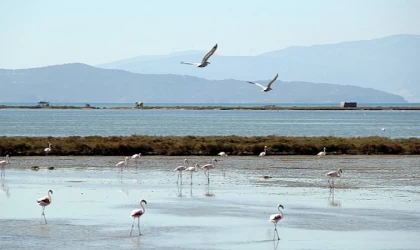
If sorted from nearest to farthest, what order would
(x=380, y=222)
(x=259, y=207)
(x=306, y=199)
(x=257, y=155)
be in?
(x=380, y=222)
(x=259, y=207)
(x=306, y=199)
(x=257, y=155)

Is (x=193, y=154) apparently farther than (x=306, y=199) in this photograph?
Yes

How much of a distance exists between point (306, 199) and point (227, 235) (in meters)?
6.88

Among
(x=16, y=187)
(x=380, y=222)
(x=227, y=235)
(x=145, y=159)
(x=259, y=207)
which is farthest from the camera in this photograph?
(x=145, y=159)

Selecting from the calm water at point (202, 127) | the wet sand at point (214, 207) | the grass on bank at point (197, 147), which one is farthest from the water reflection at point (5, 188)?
the calm water at point (202, 127)

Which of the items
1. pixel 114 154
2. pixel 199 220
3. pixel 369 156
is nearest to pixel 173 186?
pixel 199 220

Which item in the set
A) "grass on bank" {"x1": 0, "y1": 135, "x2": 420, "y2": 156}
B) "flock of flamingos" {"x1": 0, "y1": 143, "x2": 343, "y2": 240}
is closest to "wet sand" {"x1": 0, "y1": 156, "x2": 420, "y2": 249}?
"flock of flamingos" {"x1": 0, "y1": 143, "x2": 343, "y2": 240}

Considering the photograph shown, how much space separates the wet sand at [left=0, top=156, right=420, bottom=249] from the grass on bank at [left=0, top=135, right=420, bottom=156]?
5.52 metres

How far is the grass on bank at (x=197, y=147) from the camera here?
43.2 m

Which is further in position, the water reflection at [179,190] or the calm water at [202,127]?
the calm water at [202,127]

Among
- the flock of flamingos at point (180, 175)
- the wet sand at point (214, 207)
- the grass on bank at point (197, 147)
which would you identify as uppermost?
the grass on bank at point (197, 147)

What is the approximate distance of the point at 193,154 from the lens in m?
43.8

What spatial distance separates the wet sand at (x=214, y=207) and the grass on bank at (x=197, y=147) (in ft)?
18.1

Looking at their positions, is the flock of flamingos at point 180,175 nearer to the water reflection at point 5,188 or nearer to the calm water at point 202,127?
the water reflection at point 5,188

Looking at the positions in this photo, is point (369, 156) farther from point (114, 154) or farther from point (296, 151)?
point (114, 154)
